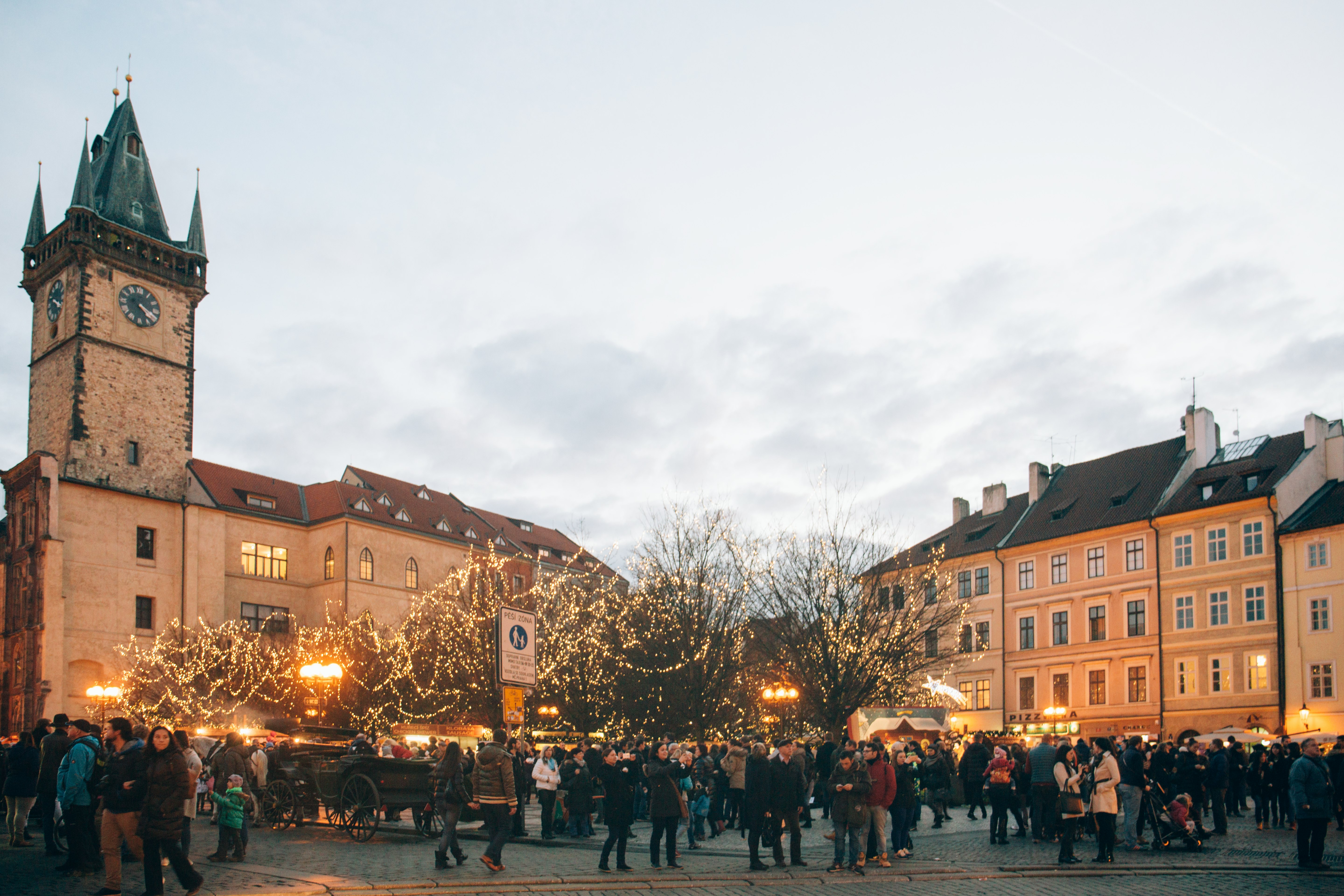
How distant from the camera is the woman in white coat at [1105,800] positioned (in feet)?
52.6

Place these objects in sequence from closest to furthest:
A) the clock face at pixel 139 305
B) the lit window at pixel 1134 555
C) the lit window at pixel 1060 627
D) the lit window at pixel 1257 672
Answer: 1. the lit window at pixel 1257 672
2. the lit window at pixel 1134 555
3. the lit window at pixel 1060 627
4. the clock face at pixel 139 305

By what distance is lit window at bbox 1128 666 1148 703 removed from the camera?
48.6 metres

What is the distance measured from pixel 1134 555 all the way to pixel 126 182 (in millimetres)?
53535

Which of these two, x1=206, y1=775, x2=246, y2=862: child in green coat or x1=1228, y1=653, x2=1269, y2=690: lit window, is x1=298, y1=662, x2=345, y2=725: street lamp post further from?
x1=1228, y1=653, x2=1269, y2=690: lit window

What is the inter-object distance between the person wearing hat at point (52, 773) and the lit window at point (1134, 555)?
4454 cm

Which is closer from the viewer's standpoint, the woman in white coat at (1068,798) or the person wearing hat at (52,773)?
the person wearing hat at (52,773)

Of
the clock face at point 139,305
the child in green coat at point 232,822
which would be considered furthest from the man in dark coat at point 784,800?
the clock face at point 139,305

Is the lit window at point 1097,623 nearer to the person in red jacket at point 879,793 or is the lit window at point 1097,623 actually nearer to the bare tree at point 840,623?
the bare tree at point 840,623

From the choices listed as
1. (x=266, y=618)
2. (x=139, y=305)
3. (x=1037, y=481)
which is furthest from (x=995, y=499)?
(x=139, y=305)

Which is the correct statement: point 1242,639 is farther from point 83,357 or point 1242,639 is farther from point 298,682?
point 83,357

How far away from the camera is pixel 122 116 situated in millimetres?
64188

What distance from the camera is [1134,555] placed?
50469 millimetres

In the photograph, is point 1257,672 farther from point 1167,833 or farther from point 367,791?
point 367,791

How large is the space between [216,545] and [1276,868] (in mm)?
54412
